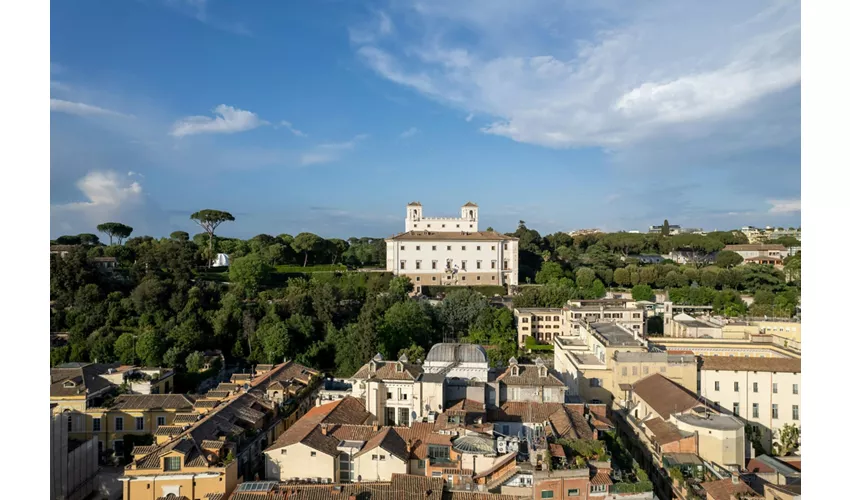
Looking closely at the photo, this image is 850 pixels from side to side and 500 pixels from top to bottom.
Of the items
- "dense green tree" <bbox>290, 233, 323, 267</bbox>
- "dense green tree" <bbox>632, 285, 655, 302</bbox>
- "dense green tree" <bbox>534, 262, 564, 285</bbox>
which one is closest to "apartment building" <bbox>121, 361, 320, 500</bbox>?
"dense green tree" <bbox>632, 285, 655, 302</bbox>

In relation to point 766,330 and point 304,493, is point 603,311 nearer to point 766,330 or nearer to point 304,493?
point 766,330

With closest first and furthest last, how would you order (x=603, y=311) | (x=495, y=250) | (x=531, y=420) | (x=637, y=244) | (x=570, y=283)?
1. (x=531, y=420)
2. (x=603, y=311)
3. (x=570, y=283)
4. (x=495, y=250)
5. (x=637, y=244)

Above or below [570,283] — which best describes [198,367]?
below

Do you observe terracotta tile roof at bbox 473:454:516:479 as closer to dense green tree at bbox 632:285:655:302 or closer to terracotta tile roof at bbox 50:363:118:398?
terracotta tile roof at bbox 50:363:118:398

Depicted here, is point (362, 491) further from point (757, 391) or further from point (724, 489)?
point (757, 391)

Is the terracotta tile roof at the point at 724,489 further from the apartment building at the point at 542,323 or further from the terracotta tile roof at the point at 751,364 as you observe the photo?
the apartment building at the point at 542,323

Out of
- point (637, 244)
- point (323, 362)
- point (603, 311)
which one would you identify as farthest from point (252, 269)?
point (637, 244)
